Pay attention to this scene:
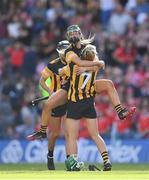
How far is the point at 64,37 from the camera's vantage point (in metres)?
27.6

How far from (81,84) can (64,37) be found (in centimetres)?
1113

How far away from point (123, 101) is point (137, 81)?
96cm

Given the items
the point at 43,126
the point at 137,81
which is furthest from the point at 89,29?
the point at 43,126

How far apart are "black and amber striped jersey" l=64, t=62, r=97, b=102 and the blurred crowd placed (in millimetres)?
6761

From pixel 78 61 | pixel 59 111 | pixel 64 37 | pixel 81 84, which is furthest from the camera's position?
pixel 64 37

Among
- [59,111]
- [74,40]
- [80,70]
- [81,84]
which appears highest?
[74,40]

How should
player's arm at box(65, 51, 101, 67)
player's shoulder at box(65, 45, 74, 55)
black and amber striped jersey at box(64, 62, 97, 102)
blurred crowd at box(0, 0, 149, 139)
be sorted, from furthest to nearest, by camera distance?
blurred crowd at box(0, 0, 149, 139)
player's shoulder at box(65, 45, 74, 55)
black and amber striped jersey at box(64, 62, 97, 102)
player's arm at box(65, 51, 101, 67)

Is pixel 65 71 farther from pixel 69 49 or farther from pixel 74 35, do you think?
pixel 74 35

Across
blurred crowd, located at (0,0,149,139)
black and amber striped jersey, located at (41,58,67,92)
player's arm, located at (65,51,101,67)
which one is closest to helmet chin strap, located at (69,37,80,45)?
player's arm, located at (65,51,101,67)

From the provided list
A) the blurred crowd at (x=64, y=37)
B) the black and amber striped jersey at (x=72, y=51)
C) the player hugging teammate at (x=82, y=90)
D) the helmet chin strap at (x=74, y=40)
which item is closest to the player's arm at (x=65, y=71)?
the player hugging teammate at (x=82, y=90)

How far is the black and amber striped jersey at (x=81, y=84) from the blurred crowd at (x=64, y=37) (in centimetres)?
676

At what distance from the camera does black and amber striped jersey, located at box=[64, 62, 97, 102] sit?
1659 cm

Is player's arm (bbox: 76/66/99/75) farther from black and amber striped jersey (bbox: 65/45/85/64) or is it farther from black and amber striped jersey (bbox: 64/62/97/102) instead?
black and amber striped jersey (bbox: 65/45/85/64)

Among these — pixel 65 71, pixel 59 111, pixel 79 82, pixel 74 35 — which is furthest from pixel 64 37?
pixel 79 82
